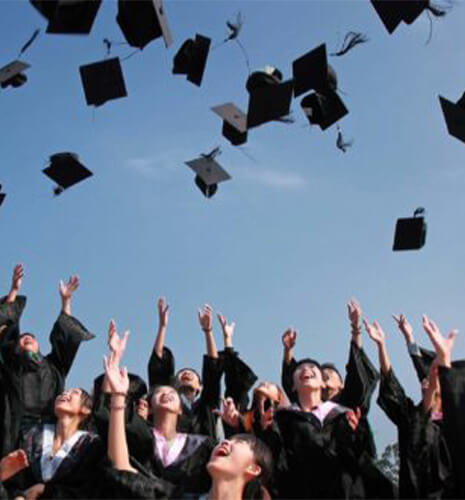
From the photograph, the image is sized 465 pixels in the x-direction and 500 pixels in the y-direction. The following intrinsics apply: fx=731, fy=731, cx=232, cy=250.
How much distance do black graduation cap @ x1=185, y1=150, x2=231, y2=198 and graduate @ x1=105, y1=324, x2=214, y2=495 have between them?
2029mm

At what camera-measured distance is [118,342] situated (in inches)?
139

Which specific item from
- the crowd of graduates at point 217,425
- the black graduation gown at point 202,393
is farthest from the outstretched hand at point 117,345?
the black graduation gown at point 202,393

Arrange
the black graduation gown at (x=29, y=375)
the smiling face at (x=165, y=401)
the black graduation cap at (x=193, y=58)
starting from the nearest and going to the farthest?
the smiling face at (x=165, y=401)
the black graduation gown at (x=29, y=375)
the black graduation cap at (x=193, y=58)

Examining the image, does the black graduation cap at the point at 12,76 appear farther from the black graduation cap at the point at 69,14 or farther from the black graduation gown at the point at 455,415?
the black graduation gown at the point at 455,415

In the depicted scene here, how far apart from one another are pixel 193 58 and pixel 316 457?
9.98 ft

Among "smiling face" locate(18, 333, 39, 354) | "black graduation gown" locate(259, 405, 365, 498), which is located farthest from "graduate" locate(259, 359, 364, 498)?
"smiling face" locate(18, 333, 39, 354)

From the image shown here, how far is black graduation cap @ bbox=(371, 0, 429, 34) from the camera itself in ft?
15.5

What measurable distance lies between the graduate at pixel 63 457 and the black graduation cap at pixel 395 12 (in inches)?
120

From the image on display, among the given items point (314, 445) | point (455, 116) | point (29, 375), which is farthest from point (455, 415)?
point (29, 375)

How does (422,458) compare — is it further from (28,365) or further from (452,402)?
(28,365)

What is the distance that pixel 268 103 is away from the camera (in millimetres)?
5082

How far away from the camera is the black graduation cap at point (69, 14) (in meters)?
3.39

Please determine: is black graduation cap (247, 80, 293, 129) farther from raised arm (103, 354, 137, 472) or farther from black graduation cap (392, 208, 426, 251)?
raised arm (103, 354, 137, 472)

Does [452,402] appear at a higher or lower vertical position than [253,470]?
higher
